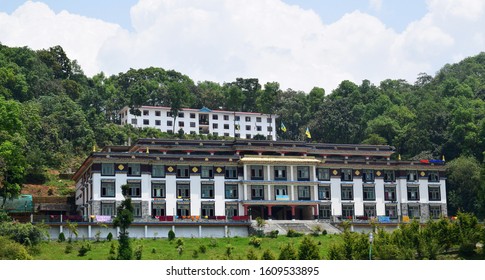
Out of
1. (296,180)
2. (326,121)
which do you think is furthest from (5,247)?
(326,121)

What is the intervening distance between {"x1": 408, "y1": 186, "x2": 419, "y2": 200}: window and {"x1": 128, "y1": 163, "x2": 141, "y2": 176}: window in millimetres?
29359

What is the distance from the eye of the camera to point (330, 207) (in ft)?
311

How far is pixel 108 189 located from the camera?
87.1 meters

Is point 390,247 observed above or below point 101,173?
below

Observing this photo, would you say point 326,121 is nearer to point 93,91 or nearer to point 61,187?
point 93,91

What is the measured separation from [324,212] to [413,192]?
10.3 m

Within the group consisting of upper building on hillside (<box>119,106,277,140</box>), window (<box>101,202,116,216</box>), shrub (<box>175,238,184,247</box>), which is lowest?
shrub (<box>175,238,184,247</box>)

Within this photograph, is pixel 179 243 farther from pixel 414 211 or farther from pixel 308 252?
pixel 414 211

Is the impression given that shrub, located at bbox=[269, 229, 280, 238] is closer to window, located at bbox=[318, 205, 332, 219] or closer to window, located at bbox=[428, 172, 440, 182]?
window, located at bbox=[318, 205, 332, 219]

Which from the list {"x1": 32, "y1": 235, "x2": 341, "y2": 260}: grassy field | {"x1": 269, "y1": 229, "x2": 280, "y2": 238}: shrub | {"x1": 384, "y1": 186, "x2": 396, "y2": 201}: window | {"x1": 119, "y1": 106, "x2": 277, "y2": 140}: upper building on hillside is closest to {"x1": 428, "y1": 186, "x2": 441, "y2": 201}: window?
{"x1": 384, "y1": 186, "x2": 396, "y2": 201}: window

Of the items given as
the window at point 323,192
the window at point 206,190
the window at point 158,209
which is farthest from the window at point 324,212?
the window at point 158,209

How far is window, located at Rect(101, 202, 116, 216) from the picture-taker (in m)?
86.1

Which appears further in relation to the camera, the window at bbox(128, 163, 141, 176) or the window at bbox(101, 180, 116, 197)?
the window at bbox(128, 163, 141, 176)

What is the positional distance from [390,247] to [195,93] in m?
100
